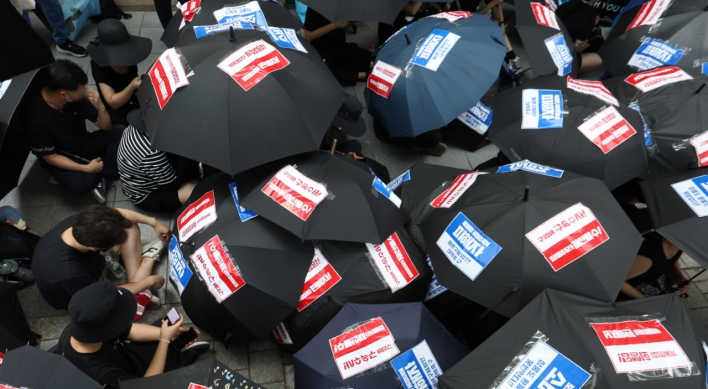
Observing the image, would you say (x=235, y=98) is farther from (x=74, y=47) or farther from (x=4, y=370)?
(x=74, y=47)

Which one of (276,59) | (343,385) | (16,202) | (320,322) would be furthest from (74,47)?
(343,385)

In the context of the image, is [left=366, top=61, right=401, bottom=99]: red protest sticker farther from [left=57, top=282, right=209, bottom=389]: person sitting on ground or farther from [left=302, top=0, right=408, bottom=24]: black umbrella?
[left=57, top=282, right=209, bottom=389]: person sitting on ground

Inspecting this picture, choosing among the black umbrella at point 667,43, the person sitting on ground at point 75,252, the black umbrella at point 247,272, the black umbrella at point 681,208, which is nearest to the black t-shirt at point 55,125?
the person sitting on ground at point 75,252

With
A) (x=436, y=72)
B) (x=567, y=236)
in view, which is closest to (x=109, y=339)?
(x=567, y=236)

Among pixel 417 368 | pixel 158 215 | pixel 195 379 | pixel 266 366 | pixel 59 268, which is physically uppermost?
pixel 195 379

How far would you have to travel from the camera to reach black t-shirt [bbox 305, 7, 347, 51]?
5.52 m

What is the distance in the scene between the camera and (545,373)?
231 cm

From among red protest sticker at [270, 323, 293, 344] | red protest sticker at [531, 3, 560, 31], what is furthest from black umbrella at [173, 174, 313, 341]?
red protest sticker at [531, 3, 560, 31]

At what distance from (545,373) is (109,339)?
2358 millimetres

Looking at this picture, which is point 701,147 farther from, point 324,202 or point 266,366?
point 266,366

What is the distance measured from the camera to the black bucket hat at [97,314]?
8.39 feet

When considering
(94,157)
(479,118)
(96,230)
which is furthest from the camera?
(479,118)

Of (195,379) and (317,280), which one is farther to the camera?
(317,280)

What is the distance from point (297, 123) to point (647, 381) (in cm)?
244
